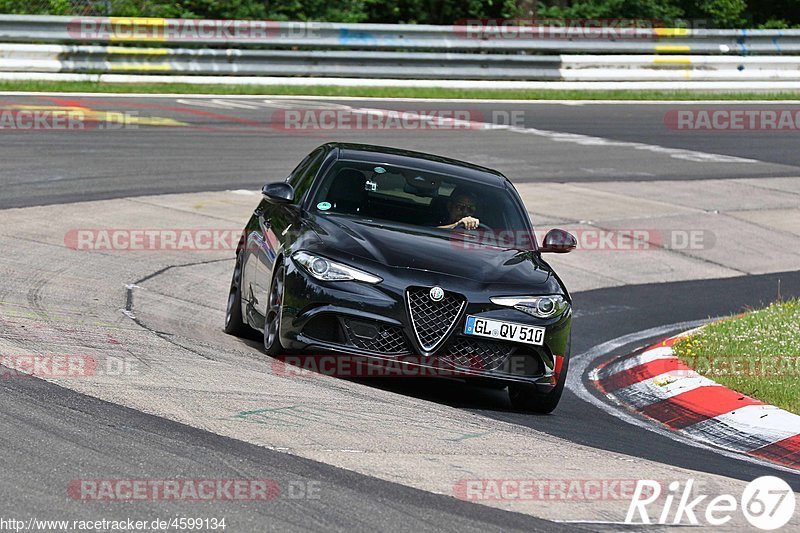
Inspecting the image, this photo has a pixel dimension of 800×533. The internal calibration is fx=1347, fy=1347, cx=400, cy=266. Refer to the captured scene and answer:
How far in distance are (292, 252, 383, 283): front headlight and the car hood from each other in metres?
0.13

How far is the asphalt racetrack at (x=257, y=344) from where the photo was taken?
5.61 meters

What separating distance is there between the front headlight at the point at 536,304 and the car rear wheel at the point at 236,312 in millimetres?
2449

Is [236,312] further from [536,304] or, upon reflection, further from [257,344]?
[536,304]

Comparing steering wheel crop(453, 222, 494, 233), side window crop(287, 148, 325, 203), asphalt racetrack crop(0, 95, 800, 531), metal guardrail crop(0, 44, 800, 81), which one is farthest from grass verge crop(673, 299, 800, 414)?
metal guardrail crop(0, 44, 800, 81)

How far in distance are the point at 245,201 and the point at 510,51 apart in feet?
45.1

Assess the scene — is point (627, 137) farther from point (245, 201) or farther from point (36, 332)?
point (36, 332)

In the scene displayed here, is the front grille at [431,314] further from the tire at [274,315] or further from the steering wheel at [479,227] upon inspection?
the steering wheel at [479,227]

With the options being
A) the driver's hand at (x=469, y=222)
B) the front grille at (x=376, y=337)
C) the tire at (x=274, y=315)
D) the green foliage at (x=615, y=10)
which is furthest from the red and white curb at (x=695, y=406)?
the green foliage at (x=615, y=10)

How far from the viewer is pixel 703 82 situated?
94.5 feet

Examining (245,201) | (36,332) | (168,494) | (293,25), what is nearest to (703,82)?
(293,25)

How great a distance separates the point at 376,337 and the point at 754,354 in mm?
3231

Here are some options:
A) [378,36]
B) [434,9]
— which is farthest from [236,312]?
[434,9]

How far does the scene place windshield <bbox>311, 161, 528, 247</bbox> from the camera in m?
9.23

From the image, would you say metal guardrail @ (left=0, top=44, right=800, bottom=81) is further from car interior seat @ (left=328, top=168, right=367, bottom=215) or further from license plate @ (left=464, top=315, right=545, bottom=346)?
license plate @ (left=464, top=315, right=545, bottom=346)
